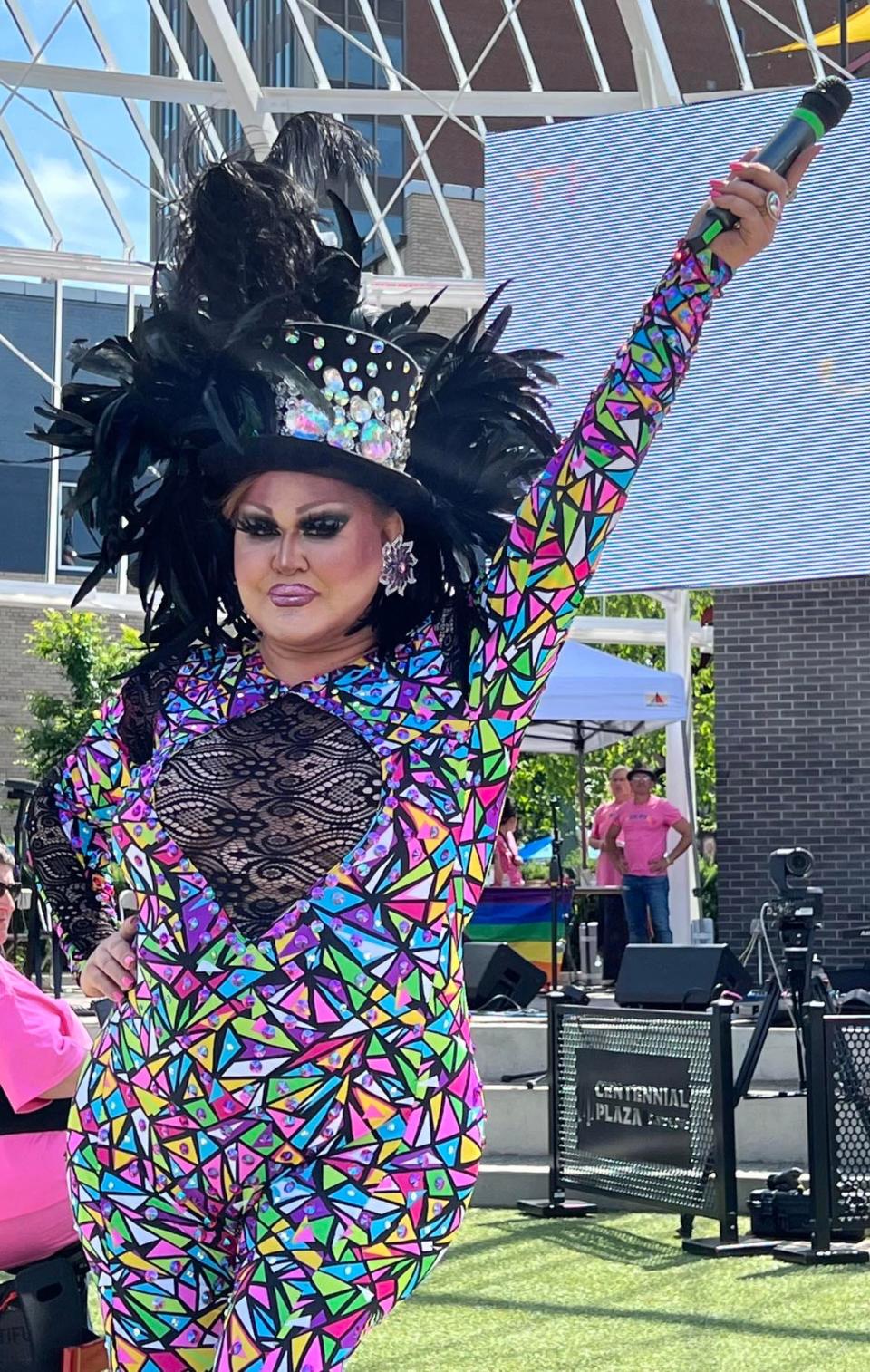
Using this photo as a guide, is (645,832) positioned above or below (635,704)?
below

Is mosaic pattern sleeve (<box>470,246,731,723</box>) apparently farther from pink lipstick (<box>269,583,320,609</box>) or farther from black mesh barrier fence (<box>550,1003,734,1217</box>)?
black mesh barrier fence (<box>550,1003,734,1217</box>)

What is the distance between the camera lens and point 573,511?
8.00 ft

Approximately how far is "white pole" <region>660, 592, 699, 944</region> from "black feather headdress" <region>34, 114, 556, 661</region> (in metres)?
12.9

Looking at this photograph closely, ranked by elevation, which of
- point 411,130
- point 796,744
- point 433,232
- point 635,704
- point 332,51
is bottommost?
point 796,744

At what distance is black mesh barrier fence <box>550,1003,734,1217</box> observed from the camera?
6.73 metres

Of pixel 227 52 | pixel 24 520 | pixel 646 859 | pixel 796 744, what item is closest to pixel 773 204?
pixel 227 52

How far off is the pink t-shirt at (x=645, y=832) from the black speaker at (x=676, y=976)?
18.7 ft

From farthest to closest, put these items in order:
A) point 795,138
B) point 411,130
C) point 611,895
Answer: point 611,895 → point 411,130 → point 795,138

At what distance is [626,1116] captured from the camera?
23.6 feet

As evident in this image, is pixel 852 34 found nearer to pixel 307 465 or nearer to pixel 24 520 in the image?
pixel 307 465

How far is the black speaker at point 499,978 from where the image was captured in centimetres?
1125

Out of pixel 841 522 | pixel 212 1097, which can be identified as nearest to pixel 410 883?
pixel 212 1097

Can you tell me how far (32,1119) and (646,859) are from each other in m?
9.84

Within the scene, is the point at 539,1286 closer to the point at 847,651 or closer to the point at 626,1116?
the point at 626,1116
